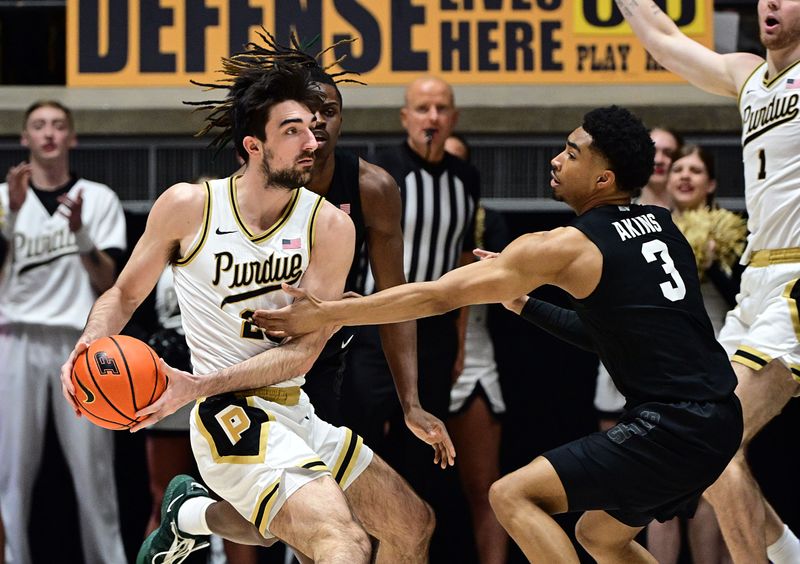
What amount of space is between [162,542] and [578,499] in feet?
5.84

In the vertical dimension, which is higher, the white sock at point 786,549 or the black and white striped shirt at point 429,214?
the black and white striped shirt at point 429,214

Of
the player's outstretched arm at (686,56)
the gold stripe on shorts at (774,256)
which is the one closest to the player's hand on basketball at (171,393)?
the gold stripe on shorts at (774,256)

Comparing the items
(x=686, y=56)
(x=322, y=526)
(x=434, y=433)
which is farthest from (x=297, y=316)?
(x=686, y=56)

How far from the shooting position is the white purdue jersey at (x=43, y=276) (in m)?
6.86

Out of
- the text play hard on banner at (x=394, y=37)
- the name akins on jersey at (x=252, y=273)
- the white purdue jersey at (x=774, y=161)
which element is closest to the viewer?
the name akins on jersey at (x=252, y=273)

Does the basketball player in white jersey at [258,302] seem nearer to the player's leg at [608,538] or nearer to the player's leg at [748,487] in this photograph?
the player's leg at [608,538]

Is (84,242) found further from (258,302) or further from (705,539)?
(705,539)

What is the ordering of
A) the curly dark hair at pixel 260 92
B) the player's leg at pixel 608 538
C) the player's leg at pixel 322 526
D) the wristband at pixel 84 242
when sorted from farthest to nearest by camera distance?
the wristband at pixel 84 242 → the player's leg at pixel 608 538 → the curly dark hair at pixel 260 92 → the player's leg at pixel 322 526

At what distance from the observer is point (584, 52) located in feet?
23.4

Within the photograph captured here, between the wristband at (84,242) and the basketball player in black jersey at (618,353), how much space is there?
2.57 m

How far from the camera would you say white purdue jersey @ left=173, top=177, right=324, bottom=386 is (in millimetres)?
4570

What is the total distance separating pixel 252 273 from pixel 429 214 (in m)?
2.19

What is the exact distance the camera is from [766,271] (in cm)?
544

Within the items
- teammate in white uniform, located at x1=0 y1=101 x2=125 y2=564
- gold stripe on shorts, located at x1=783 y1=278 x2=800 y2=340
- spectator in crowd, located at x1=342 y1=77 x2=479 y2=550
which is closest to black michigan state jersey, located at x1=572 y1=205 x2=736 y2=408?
gold stripe on shorts, located at x1=783 y1=278 x2=800 y2=340
